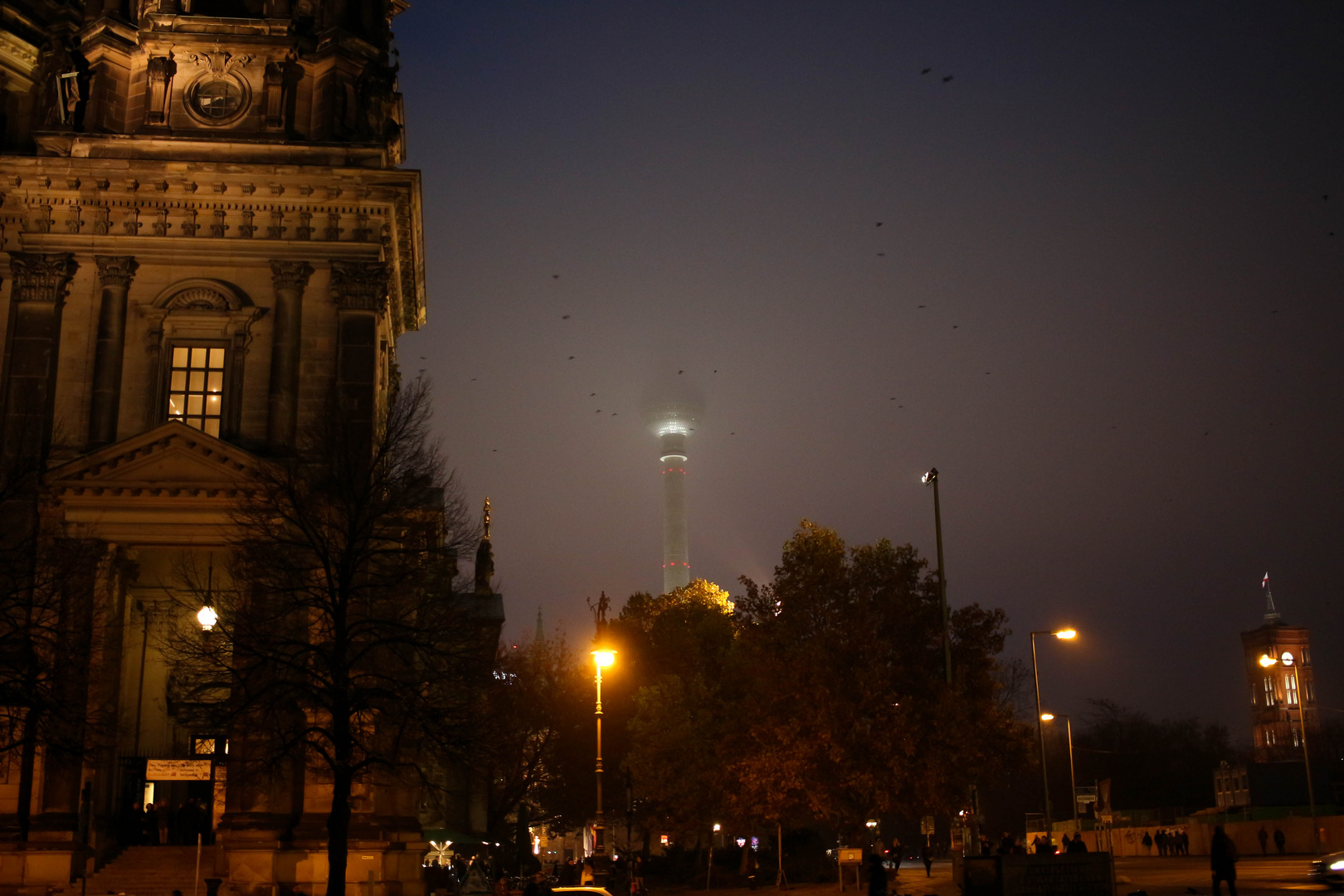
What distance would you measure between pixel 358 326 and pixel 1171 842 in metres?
51.7

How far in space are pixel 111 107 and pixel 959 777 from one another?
33265 millimetres

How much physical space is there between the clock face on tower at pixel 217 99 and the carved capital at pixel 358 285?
6.29 meters

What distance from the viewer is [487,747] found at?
103 ft

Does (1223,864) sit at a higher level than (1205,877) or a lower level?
higher

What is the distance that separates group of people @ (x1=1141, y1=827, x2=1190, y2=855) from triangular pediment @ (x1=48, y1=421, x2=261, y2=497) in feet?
171

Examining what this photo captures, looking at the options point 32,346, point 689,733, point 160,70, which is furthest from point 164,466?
point 689,733

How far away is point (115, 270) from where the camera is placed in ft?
132

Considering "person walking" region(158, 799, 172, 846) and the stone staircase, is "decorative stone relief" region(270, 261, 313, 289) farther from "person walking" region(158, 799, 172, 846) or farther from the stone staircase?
the stone staircase

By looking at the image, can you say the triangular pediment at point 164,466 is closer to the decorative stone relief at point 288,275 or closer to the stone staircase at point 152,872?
the decorative stone relief at point 288,275

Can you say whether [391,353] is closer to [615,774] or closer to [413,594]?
[413,594]

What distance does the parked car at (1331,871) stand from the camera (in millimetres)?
32781

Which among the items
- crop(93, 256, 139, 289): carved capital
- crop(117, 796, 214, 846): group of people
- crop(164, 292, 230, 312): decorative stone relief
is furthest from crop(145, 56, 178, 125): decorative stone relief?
crop(117, 796, 214, 846): group of people

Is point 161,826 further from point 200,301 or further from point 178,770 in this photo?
point 200,301

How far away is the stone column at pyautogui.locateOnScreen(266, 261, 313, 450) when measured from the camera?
39406 mm
